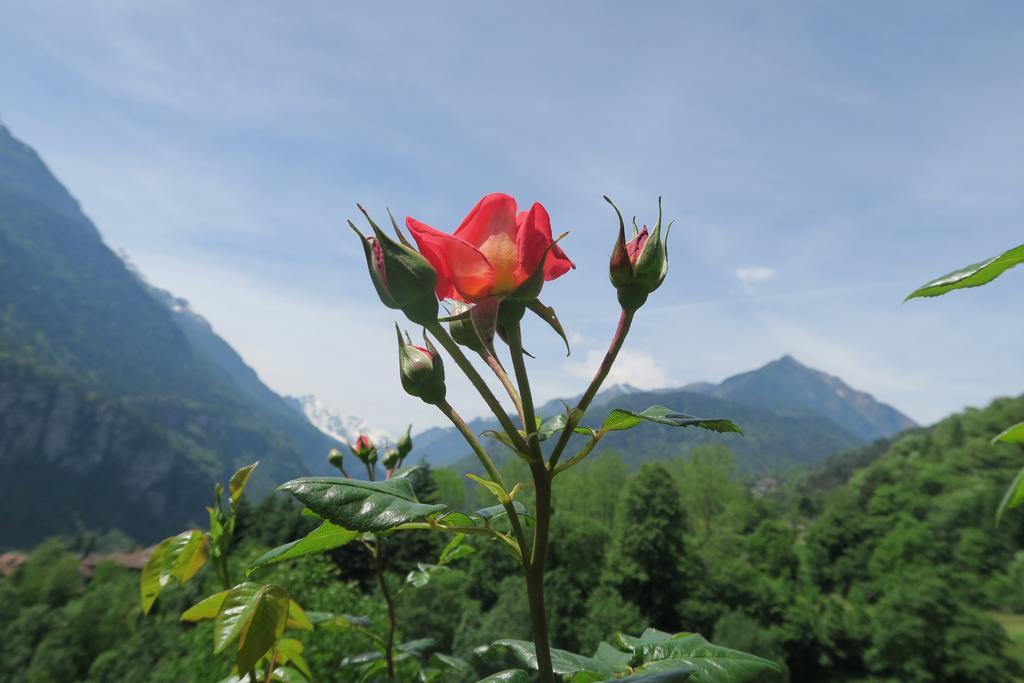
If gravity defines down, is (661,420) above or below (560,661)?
above

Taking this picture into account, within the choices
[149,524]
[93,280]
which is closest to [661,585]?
[149,524]

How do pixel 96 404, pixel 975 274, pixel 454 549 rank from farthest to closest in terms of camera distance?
pixel 96 404 → pixel 454 549 → pixel 975 274

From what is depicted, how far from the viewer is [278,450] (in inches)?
7013

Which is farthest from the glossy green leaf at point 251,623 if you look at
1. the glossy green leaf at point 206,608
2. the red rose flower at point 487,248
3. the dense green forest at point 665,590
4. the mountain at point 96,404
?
the mountain at point 96,404

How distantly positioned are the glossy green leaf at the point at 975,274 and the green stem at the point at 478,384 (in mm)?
615

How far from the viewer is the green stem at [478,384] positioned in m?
0.81

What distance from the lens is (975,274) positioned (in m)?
0.71

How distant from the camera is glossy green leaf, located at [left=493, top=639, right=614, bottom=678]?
39.9 inches

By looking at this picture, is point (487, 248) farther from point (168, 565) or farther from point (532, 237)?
point (168, 565)

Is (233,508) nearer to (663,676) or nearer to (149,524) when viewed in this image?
(663,676)

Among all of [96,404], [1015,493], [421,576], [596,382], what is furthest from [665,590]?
[96,404]

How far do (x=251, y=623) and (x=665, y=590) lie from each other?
96.3 ft

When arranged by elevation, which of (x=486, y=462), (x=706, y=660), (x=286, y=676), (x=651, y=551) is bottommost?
(x=651, y=551)

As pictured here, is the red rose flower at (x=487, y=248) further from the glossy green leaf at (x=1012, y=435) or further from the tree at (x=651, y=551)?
the tree at (x=651, y=551)
